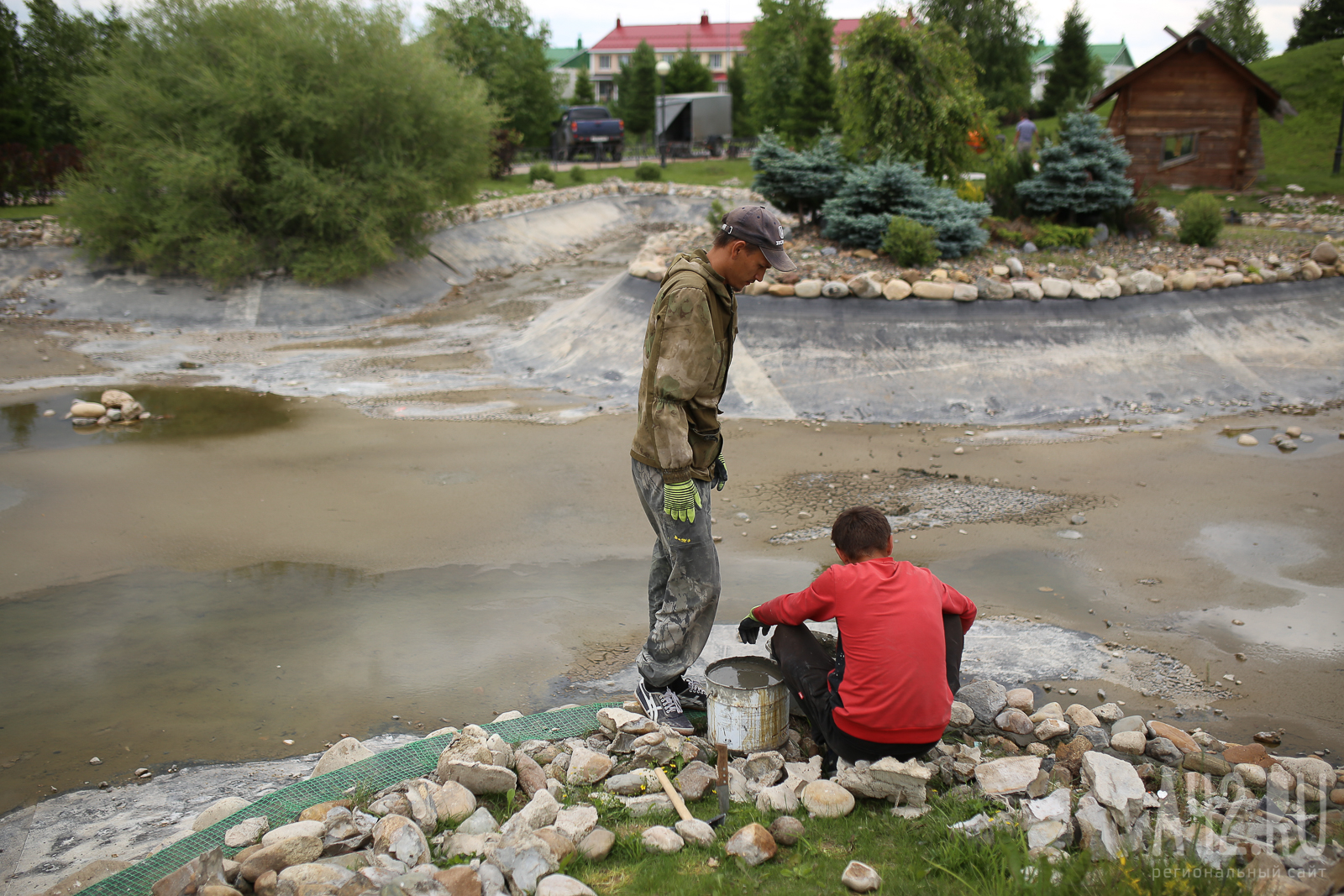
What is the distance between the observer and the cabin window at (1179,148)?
23.2 m

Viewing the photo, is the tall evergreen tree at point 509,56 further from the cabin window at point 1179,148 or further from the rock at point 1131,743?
the rock at point 1131,743

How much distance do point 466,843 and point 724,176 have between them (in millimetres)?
32726

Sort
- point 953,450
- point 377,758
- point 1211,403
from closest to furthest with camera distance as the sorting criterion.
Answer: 1. point 377,758
2. point 953,450
3. point 1211,403

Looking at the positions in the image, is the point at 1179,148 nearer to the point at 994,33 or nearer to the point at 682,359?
the point at 994,33

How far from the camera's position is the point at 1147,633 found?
500 centimetres

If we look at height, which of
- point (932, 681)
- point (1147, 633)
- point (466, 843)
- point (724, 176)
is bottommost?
point (1147, 633)

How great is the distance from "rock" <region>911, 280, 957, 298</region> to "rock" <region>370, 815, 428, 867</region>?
9.22m

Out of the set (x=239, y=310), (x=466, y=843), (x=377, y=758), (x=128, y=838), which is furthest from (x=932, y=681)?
(x=239, y=310)

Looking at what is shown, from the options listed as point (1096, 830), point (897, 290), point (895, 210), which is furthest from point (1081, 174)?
point (1096, 830)

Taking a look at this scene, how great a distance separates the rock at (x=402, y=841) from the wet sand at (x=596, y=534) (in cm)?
129

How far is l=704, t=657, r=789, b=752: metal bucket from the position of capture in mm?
3391

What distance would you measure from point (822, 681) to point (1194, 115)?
2537 cm

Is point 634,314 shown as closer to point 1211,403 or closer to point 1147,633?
point 1211,403

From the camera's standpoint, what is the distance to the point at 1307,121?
26547mm
